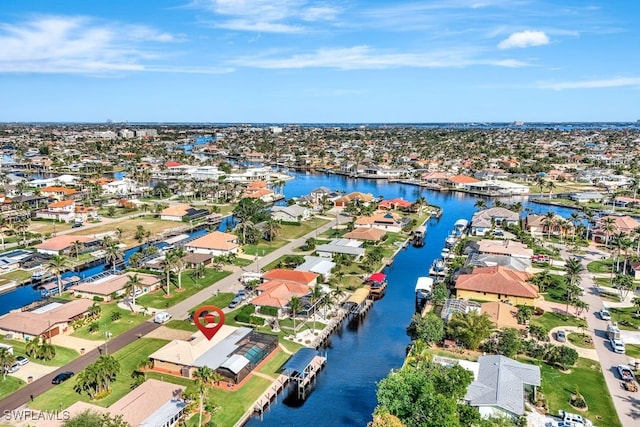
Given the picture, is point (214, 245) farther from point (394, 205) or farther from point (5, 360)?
point (394, 205)

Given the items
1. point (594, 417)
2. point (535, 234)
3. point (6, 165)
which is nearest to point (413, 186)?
point (535, 234)

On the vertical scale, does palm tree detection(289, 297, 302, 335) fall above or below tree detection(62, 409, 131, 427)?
below

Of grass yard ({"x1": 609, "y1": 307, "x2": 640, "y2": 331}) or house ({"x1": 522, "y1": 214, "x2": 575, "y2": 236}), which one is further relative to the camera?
house ({"x1": 522, "y1": 214, "x2": 575, "y2": 236})

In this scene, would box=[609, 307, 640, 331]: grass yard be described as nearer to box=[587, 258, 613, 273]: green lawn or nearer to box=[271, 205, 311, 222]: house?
box=[587, 258, 613, 273]: green lawn

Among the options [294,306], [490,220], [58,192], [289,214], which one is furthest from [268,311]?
[58,192]

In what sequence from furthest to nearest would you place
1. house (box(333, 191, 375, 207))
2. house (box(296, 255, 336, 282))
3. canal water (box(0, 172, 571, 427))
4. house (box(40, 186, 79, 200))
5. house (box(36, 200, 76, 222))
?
1. house (box(40, 186, 79, 200))
2. house (box(333, 191, 375, 207))
3. house (box(36, 200, 76, 222))
4. house (box(296, 255, 336, 282))
5. canal water (box(0, 172, 571, 427))

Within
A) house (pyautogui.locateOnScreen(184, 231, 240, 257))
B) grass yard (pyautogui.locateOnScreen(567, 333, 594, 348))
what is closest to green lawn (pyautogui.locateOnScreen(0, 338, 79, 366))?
house (pyautogui.locateOnScreen(184, 231, 240, 257))

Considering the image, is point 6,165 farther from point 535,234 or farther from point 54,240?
point 535,234

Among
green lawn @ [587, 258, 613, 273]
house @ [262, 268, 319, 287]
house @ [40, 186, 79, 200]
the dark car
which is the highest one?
house @ [40, 186, 79, 200]
